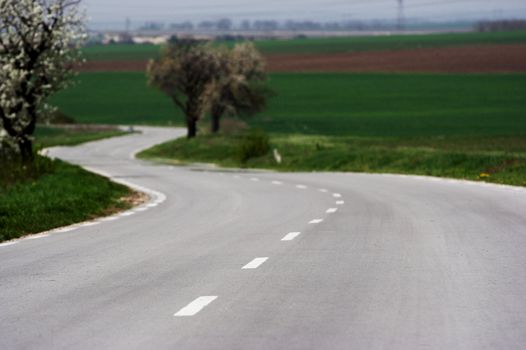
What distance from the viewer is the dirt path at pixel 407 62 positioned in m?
125

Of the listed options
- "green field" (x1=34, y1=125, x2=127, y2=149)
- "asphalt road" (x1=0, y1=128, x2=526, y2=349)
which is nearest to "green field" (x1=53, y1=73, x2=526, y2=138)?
"green field" (x1=34, y1=125, x2=127, y2=149)

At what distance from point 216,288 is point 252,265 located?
1.88 m

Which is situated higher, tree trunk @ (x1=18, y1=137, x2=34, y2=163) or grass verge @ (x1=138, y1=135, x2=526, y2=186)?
tree trunk @ (x1=18, y1=137, x2=34, y2=163)

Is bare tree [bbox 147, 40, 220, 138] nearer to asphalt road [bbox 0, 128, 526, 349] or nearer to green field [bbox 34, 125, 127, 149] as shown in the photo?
green field [bbox 34, 125, 127, 149]

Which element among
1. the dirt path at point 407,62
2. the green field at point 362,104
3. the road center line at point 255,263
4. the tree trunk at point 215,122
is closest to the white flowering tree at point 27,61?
the road center line at point 255,263

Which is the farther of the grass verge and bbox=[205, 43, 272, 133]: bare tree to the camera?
bbox=[205, 43, 272, 133]: bare tree

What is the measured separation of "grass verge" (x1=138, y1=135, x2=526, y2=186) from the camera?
3750cm

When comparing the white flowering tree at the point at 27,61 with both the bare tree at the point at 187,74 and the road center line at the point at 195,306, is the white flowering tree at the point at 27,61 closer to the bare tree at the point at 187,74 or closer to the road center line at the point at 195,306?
the road center line at the point at 195,306

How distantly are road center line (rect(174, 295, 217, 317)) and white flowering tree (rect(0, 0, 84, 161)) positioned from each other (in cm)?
2544

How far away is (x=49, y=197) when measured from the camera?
24.3 meters

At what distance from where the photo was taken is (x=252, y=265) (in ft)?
43.3

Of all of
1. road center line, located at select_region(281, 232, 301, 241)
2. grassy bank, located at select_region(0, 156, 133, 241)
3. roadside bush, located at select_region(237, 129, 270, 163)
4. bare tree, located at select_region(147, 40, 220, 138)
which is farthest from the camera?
bare tree, located at select_region(147, 40, 220, 138)

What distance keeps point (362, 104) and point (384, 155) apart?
197ft

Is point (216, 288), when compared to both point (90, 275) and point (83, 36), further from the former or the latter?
point (83, 36)
